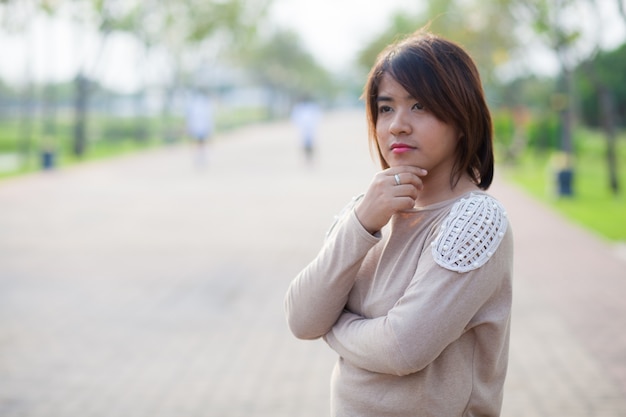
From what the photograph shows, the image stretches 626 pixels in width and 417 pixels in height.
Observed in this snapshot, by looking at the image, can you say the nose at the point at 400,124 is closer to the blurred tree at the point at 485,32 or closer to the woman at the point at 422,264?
the woman at the point at 422,264

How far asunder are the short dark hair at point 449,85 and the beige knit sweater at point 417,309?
0.14 meters

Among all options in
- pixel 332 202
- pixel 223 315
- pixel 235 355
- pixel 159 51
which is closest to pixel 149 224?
pixel 332 202

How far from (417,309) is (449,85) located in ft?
1.64

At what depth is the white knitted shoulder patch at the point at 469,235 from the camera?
1.69 meters

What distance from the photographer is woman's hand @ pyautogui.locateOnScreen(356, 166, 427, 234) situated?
177 cm

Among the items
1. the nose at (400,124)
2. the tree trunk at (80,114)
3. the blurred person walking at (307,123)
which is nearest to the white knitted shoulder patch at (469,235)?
the nose at (400,124)

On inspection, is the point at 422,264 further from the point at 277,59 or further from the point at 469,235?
the point at 277,59

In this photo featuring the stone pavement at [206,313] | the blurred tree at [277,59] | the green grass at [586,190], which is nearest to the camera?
the stone pavement at [206,313]

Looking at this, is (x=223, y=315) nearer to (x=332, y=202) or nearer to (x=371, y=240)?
(x=371, y=240)

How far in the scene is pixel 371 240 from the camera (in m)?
1.77

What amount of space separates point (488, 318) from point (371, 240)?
0.32m

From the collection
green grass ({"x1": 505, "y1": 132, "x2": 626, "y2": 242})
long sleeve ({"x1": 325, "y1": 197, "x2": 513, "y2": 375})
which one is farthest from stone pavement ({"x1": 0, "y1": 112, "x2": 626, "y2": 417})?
long sleeve ({"x1": 325, "y1": 197, "x2": 513, "y2": 375})

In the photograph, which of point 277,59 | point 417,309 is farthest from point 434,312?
point 277,59

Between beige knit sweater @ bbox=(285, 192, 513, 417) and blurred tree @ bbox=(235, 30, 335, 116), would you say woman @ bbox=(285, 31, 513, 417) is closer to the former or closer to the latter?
beige knit sweater @ bbox=(285, 192, 513, 417)
